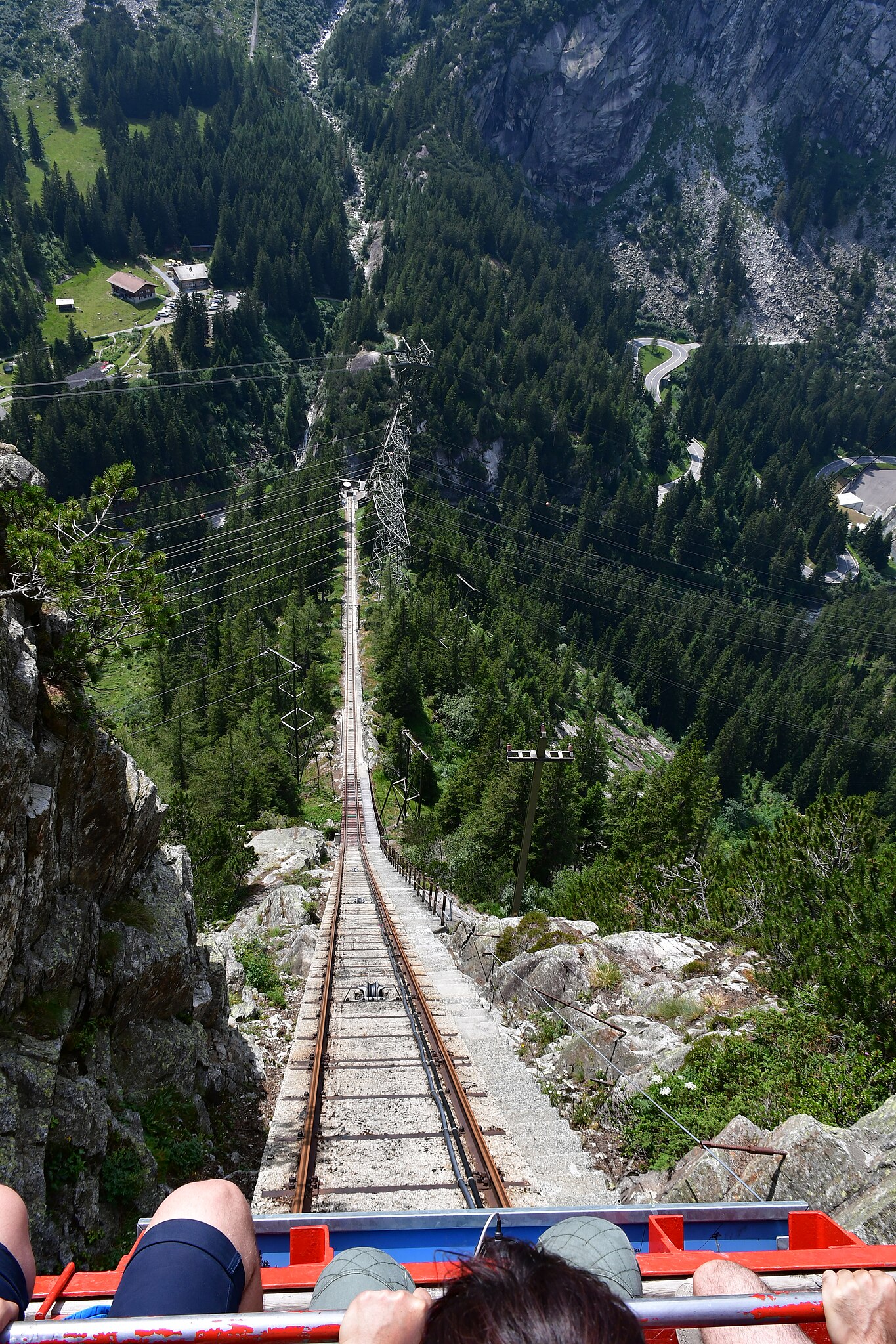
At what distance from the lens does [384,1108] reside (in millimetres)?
10289

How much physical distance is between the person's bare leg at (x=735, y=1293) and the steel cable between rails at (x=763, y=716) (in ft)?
332

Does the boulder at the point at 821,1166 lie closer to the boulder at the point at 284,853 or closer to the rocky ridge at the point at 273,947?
the rocky ridge at the point at 273,947

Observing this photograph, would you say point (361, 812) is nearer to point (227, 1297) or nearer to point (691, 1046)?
point (691, 1046)

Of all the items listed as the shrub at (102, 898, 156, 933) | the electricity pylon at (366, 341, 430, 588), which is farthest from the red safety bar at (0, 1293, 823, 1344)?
the electricity pylon at (366, 341, 430, 588)

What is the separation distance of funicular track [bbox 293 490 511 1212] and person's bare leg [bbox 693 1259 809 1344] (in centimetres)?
410

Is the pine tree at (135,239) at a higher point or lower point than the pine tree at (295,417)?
higher

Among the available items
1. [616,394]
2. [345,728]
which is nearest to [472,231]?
[616,394]

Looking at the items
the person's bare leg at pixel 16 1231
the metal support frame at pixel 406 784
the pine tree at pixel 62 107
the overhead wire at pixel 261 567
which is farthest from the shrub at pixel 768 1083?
the pine tree at pixel 62 107

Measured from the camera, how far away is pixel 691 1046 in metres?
10.1

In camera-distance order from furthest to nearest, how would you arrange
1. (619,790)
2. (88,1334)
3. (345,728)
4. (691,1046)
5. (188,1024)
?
(345,728) → (619,790) → (188,1024) → (691,1046) → (88,1334)

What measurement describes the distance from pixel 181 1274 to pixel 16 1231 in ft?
3.20

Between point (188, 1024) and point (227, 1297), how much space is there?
9.19 meters

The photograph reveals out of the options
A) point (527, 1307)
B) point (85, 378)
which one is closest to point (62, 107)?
point (85, 378)

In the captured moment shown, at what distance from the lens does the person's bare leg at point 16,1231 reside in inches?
121
